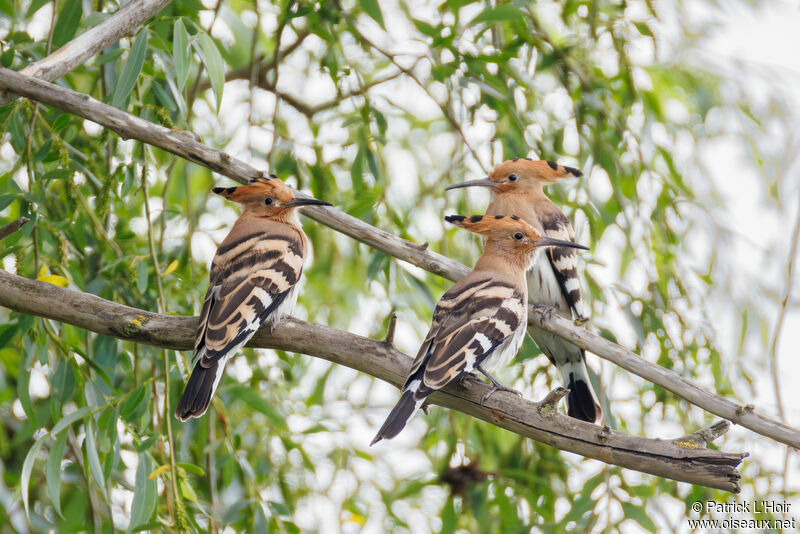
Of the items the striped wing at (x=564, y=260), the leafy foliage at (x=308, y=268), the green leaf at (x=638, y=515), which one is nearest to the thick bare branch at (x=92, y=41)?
the leafy foliage at (x=308, y=268)

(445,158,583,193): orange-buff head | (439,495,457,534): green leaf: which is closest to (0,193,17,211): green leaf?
(445,158,583,193): orange-buff head

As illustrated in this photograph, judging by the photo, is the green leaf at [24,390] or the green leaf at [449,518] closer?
the green leaf at [24,390]

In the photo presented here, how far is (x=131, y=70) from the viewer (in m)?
2.51

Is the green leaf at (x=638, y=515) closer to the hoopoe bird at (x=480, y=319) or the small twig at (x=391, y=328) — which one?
the hoopoe bird at (x=480, y=319)

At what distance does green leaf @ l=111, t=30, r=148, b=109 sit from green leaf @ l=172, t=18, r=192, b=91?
9 centimetres

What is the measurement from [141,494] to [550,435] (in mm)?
1178

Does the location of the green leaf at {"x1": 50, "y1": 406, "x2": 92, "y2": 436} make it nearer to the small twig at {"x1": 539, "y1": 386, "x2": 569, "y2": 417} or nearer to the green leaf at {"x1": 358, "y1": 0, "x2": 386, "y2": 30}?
the small twig at {"x1": 539, "y1": 386, "x2": 569, "y2": 417}

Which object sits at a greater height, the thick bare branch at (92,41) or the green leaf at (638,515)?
the thick bare branch at (92,41)

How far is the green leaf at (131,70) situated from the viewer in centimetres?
250

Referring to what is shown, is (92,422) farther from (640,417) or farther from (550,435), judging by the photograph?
(640,417)

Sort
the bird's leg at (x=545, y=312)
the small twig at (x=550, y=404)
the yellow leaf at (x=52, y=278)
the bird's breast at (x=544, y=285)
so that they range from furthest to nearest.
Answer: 1. the bird's breast at (x=544, y=285)
2. the bird's leg at (x=545, y=312)
3. the yellow leaf at (x=52, y=278)
4. the small twig at (x=550, y=404)

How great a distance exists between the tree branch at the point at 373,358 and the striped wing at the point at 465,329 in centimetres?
8

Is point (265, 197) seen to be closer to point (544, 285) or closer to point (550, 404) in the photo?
point (544, 285)

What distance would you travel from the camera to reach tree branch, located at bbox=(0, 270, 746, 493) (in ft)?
7.16
